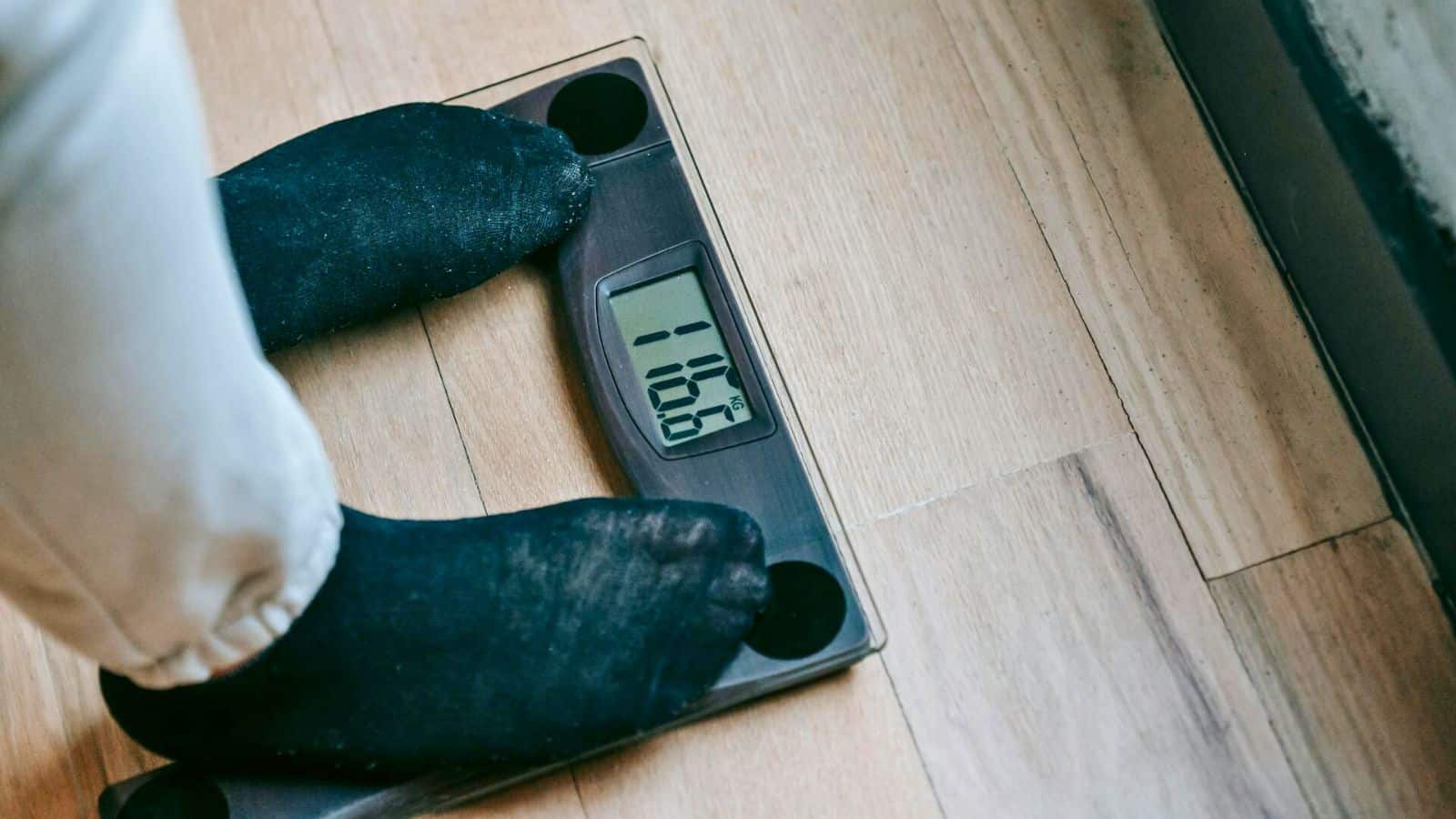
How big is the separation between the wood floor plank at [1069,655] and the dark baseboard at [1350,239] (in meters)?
0.15

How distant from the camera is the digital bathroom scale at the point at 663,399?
70 cm

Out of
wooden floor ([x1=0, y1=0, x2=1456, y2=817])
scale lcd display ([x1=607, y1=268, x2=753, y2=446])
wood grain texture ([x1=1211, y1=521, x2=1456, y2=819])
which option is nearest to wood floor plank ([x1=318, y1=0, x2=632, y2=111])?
wooden floor ([x1=0, y1=0, x2=1456, y2=817])

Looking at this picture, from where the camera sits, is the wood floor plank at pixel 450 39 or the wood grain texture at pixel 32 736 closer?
the wood grain texture at pixel 32 736

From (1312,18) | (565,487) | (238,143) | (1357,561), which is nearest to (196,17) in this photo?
(238,143)

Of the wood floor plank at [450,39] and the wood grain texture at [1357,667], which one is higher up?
the wood floor plank at [450,39]

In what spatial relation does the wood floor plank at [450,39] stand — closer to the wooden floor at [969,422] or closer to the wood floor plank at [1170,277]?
the wooden floor at [969,422]

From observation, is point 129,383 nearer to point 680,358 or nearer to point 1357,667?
point 680,358

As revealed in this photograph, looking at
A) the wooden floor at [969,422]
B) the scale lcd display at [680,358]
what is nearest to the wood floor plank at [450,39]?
the wooden floor at [969,422]

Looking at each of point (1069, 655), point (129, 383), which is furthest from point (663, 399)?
point (129, 383)

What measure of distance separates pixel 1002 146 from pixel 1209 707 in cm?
39

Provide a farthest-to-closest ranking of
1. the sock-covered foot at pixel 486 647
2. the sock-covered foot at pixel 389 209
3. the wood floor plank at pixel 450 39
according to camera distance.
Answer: the wood floor plank at pixel 450 39
the sock-covered foot at pixel 389 209
the sock-covered foot at pixel 486 647

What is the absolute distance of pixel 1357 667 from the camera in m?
0.74

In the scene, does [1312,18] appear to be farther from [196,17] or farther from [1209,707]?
[196,17]

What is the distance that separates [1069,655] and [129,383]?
0.55 m
